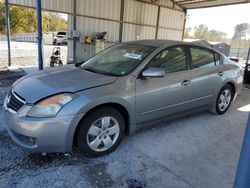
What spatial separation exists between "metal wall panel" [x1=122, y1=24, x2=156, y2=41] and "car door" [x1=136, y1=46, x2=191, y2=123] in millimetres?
8598

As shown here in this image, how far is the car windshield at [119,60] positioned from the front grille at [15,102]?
1066 millimetres

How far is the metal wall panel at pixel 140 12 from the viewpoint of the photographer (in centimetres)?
1152

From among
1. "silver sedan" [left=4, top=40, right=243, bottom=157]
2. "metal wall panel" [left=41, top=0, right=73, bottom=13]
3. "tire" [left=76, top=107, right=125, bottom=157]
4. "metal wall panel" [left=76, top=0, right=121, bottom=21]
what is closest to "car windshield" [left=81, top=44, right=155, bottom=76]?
"silver sedan" [left=4, top=40, right=243, bottom=157]

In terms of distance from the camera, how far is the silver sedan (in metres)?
2.44

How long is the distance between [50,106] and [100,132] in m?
0.69

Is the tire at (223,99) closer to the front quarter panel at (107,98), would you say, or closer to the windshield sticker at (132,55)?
the windshield sticker at (132,55)

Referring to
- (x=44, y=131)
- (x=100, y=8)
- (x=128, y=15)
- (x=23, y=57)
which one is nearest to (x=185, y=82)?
(x=44, y=131)

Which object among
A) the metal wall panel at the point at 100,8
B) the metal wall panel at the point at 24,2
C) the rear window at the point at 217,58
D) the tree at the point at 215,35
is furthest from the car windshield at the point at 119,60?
the tree at the point at 215,35

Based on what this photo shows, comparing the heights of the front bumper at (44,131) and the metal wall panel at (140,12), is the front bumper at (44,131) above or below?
below

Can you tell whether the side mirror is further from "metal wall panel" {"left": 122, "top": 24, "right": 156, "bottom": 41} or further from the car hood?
"metal wall panel" {"left": 122, "top": 24, "right": 156, "bottom": 41}

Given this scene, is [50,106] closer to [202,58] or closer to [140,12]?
[202,58]

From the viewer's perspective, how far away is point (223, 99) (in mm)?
4441

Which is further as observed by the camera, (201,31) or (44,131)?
(201,31)

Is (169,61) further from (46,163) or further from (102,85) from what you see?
(46,163)
